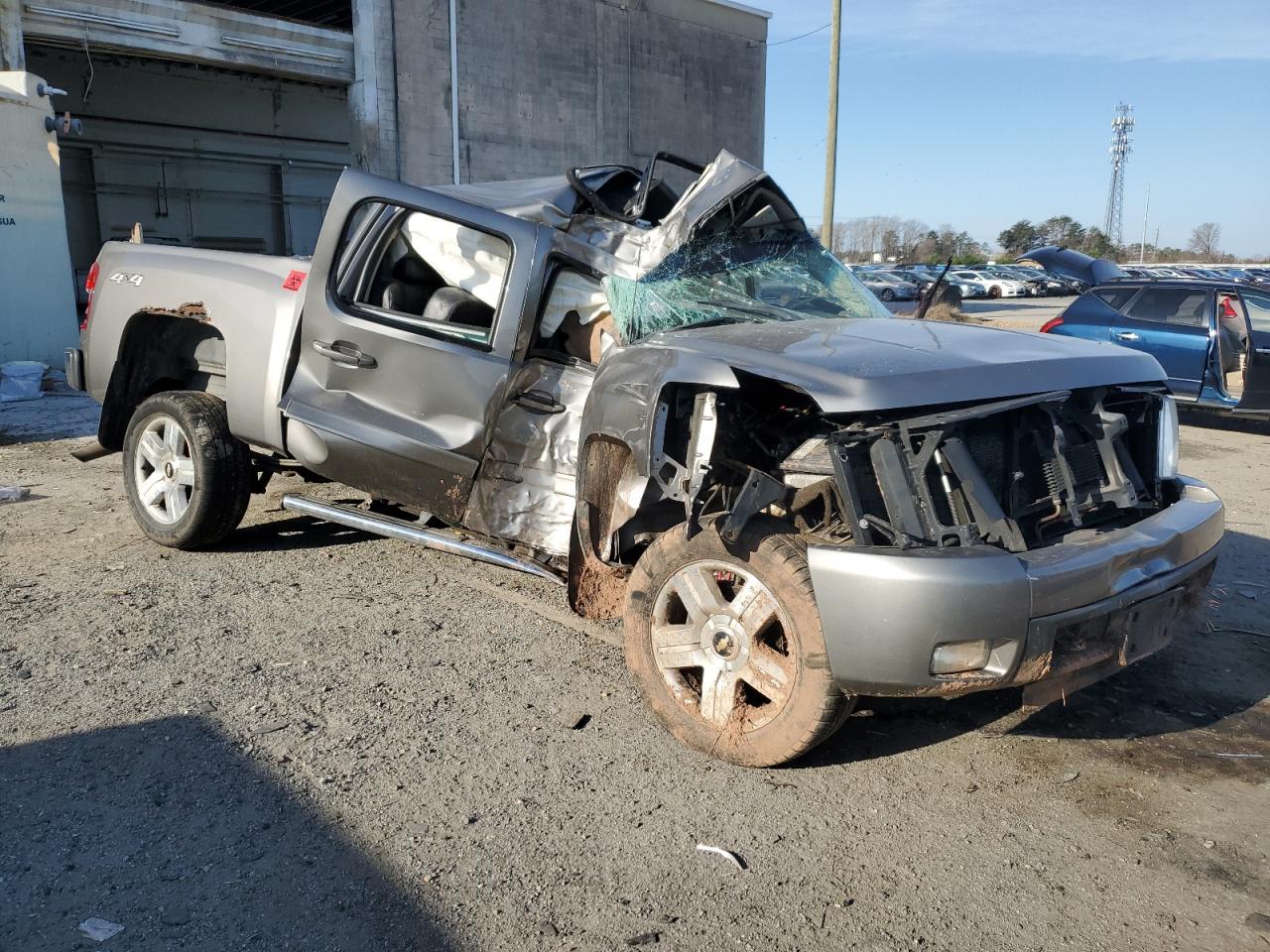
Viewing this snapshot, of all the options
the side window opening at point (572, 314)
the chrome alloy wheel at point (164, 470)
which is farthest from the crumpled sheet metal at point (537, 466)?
the chrome alloy wheel at point (164, 470)

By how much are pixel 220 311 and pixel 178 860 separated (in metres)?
3.18

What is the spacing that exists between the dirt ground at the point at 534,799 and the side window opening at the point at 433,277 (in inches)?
54.4

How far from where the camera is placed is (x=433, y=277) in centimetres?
491

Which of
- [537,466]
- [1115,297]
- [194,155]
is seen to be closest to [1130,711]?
[537,466]

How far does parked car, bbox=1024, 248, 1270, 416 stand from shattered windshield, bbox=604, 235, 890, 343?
678 centimetres

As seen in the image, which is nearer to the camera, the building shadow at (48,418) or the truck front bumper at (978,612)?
the truck front bumper at (978,612)

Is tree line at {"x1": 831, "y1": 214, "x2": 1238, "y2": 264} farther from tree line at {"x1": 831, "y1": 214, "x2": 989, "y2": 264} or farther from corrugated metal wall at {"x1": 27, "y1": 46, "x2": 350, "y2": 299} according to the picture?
corrugated metal wall at {"x1": 27, "y1": 46, "x2": 350, "y2": 299}

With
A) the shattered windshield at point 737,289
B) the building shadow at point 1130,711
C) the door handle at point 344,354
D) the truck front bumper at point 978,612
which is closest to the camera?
the truck front bumper at point 978,612

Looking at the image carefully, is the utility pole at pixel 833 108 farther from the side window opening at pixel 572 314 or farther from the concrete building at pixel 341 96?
the side window opening at pixel 572 314

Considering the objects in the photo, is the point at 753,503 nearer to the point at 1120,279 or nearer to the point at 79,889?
the point at 79,889

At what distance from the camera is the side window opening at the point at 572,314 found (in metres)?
4.34

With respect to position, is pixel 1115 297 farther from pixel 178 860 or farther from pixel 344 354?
pixel 178 860

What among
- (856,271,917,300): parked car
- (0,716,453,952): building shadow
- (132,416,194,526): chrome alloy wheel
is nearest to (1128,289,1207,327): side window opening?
(132,416,194,526): chrome alloy wheel

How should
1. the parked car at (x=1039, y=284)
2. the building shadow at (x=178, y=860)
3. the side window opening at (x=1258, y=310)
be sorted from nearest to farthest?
the building shadow at (x=178, y=860), the side window opening at (x=1258, y=310), the parked car at (x=1039, y=284)
